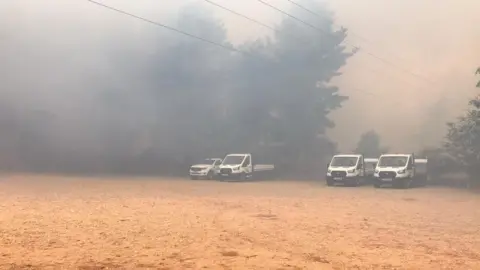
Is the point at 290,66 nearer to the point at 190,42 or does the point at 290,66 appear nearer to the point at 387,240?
the point at 190,42

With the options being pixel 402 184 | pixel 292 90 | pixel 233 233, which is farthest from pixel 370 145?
pixel 233 233

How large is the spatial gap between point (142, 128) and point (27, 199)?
1834 cm

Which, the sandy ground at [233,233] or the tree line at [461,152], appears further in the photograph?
the tree line at [461,152]

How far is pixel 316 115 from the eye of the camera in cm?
3078

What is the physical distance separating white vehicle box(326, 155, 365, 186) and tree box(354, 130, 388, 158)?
957 cm

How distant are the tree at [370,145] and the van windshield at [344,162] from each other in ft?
31.5

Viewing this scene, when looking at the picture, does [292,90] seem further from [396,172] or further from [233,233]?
[233,233]

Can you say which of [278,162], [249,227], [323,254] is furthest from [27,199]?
[278,162]

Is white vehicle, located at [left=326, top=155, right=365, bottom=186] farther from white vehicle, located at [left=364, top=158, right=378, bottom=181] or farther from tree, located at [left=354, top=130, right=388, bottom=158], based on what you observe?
tree, located at [left=354, top=130, right=388, bottom=158]

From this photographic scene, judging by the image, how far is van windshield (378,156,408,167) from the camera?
20219mm

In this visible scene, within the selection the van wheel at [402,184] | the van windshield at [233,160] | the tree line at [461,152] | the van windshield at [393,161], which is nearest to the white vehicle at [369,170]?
the van windshield at [393,161]

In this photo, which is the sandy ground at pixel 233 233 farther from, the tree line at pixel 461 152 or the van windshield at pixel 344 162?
the van windshield at pixel 344 162

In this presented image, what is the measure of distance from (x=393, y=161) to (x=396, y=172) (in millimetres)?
858

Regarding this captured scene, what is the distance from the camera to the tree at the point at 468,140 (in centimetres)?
1919
